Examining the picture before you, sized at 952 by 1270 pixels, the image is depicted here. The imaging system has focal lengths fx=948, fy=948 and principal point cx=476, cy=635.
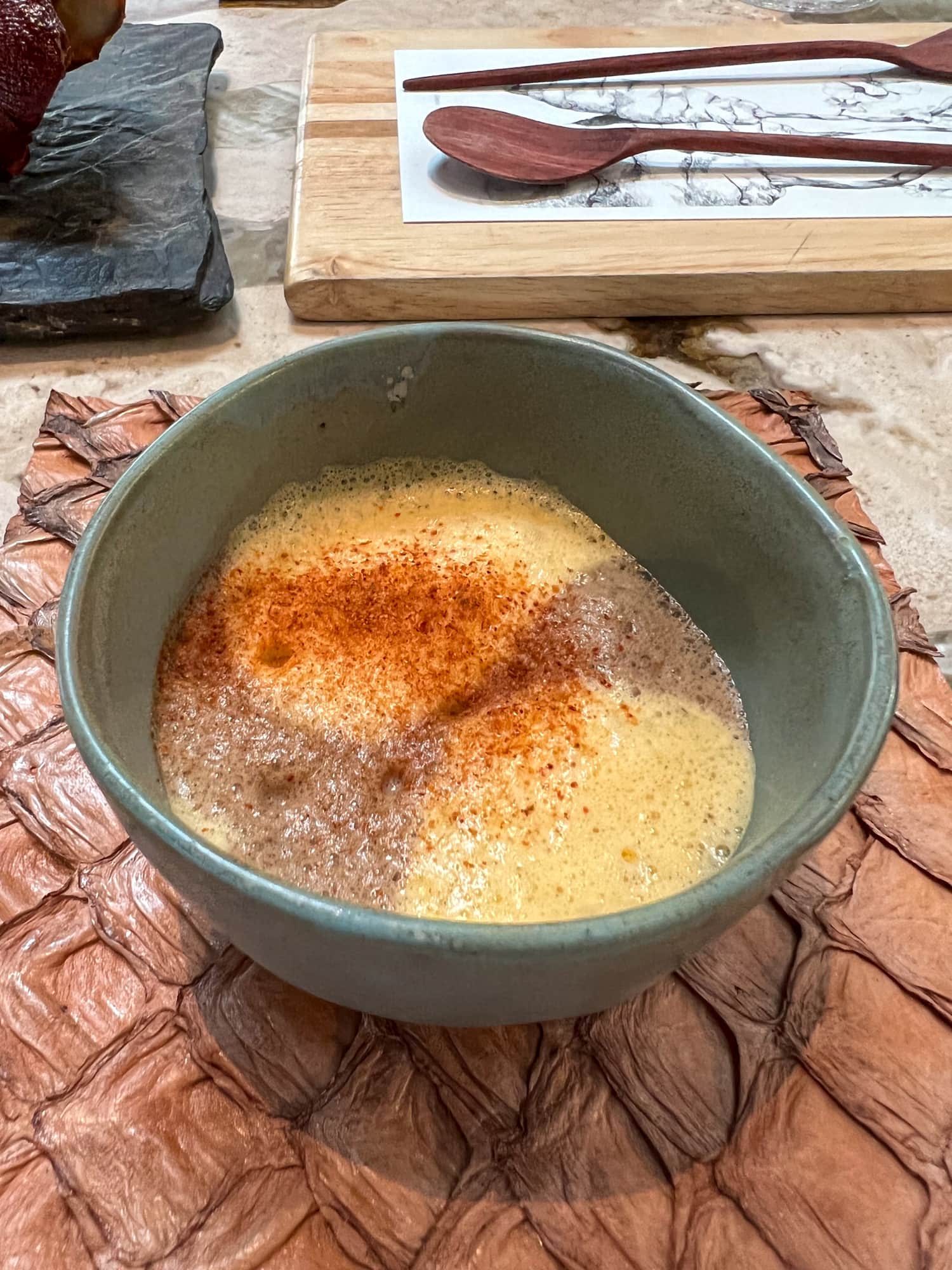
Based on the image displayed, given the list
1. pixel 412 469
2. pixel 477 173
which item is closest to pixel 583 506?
pixel 412 469

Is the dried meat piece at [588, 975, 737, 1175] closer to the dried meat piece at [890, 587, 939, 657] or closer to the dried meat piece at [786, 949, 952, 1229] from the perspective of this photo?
the dried meat piece at [786, 949, 952, 1229]

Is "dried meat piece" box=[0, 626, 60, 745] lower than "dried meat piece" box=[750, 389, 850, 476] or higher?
lower

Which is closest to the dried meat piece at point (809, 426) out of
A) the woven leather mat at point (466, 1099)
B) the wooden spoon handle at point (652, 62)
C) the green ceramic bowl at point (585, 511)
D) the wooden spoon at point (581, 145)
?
the green ceramic bowl at point (585, 511)

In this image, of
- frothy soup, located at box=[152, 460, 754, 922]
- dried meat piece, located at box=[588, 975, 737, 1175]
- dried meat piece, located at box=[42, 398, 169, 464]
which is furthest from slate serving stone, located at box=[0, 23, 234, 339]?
dried meat piece, located at box=[588, 975, 737, 1175]

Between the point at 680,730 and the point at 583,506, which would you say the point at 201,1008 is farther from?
the point at 583,506

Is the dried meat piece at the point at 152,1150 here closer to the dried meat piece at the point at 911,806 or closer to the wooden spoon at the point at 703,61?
the dried meat piece at the point at 911,806

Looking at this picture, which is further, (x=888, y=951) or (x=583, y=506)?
(x=583, y=506)

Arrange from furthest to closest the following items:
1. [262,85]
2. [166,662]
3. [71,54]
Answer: [262,85] → [71,54] → [166,662]
